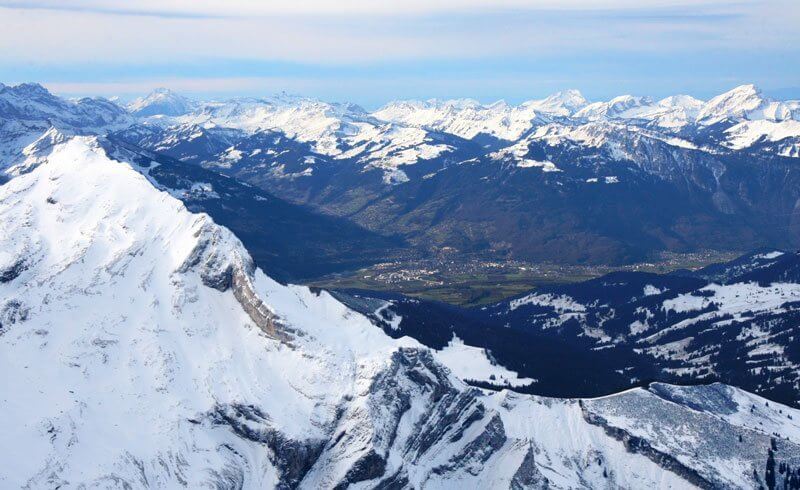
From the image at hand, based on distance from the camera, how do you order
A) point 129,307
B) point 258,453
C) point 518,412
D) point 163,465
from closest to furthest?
point 163,465 < point 258,453 < point 129,307 < point 518,412

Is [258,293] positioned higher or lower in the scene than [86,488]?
higher

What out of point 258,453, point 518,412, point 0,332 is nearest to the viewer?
point 258,453

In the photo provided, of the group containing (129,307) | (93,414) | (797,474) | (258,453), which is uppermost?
(129,307)

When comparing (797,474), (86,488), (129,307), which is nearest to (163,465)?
(86,488)

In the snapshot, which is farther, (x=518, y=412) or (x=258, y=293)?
(x=518, y=412)

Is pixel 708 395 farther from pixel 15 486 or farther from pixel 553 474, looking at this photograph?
pixel 15 486

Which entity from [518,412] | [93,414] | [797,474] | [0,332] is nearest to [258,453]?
[93,414]

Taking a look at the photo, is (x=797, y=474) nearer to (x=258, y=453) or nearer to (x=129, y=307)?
(x=258, y=453)
